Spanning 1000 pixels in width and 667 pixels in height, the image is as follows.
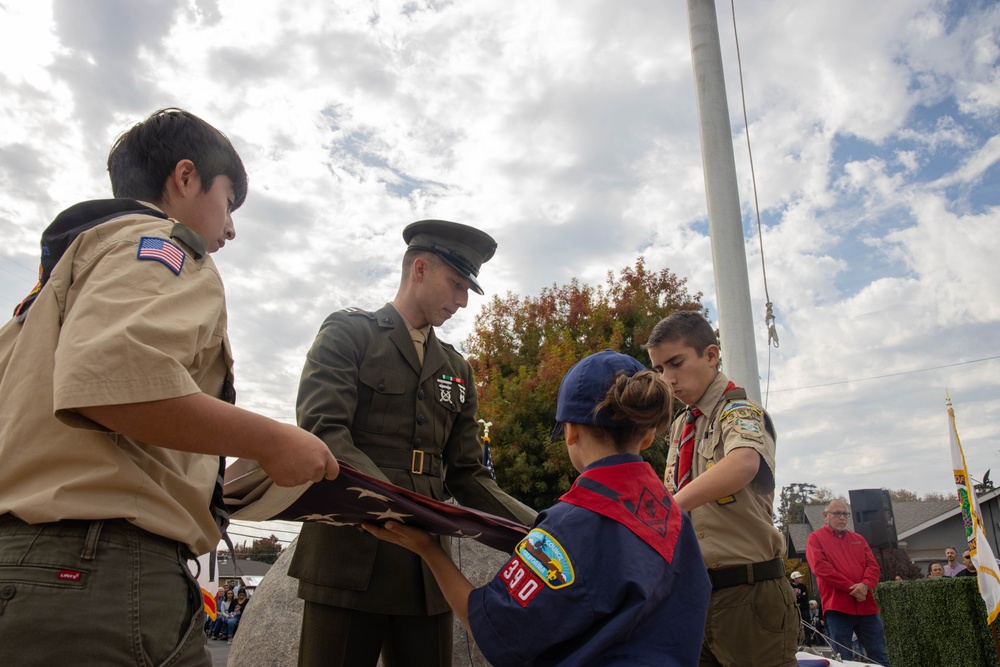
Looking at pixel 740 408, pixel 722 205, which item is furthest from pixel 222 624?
pixel 740 408

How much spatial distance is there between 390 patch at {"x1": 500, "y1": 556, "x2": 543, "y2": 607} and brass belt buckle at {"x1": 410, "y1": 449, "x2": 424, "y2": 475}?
787mm

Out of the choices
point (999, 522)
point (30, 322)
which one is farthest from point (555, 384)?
point (999, 522)

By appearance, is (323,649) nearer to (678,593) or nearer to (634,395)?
(678,593)

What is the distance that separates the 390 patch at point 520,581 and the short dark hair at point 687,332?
70.7 inches

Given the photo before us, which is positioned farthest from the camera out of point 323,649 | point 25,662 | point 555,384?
point 555,384

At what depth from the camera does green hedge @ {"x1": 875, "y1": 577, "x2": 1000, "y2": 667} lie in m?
8.77

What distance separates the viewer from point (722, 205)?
743 centimetres

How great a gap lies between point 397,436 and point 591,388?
86 cm

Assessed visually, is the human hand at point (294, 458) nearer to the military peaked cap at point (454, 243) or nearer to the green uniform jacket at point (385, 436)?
the green uniform jacket at point (385, 436)

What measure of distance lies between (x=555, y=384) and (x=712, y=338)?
9466 millimetres

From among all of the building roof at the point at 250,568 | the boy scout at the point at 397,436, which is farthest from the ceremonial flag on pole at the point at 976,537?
the building roof at the point at 250,568

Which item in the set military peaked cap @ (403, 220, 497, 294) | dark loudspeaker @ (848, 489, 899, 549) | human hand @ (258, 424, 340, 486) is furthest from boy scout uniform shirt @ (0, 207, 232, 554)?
dark loudspeaker @ (848, 489, 899, 549)

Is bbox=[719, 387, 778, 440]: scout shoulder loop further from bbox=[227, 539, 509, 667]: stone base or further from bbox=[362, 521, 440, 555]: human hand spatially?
bbox=[227, 539, 509, 667]: stone base

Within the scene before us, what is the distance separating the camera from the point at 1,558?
142 cm
